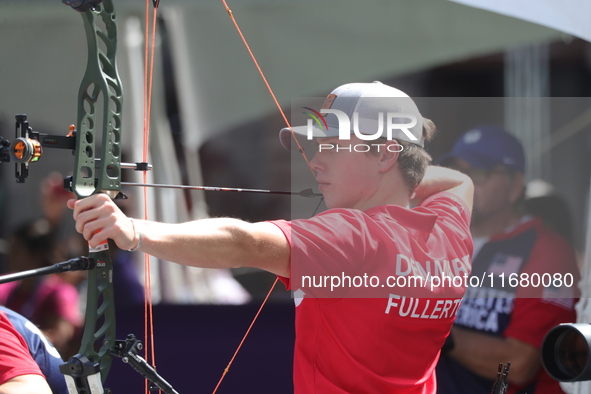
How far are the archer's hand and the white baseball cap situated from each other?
0.92 metres

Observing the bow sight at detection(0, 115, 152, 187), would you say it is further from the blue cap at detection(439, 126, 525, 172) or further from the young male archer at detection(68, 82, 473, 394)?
the blue cap at detection(439, 126, 525, 172)

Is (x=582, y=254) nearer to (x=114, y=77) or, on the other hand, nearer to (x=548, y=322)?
(x=548, y=322)

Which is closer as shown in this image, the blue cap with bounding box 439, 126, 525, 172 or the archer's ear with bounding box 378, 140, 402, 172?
the archer's ear with bounding box 378, 140, 402, 172

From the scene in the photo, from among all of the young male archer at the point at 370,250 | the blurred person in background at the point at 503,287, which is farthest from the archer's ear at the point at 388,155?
the blurred person in background at the point at 503,287

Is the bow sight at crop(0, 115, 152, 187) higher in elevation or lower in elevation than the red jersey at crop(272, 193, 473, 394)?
higher

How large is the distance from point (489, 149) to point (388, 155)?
0.59 metres

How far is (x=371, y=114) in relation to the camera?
2.16m

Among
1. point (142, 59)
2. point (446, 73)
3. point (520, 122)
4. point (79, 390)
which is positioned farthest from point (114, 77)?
point (520, 122)

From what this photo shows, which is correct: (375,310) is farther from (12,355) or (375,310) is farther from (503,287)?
(12,355)

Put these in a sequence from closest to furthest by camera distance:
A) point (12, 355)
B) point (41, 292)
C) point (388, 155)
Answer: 1. point (12, 355)
2. point (388, 155)
3. point (41, 292)

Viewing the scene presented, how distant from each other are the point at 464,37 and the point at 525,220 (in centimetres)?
76

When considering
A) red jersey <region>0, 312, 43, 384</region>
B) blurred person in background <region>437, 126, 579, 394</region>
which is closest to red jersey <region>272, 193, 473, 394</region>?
blurred person in background <region>437, 126, 579, 394</region>

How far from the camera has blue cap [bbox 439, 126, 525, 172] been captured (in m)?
2.51

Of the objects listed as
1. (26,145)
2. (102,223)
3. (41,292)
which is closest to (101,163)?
(26,145)
